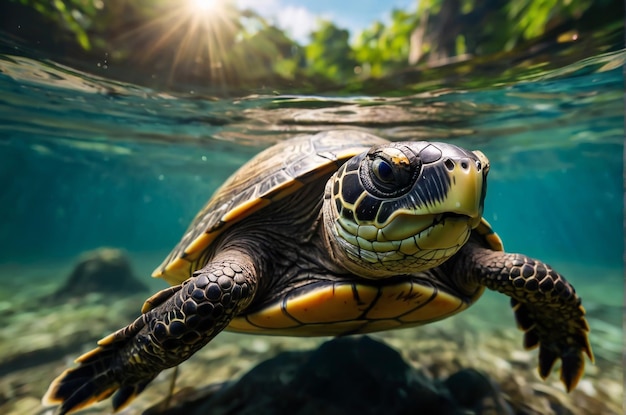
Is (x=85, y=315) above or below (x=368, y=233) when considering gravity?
below

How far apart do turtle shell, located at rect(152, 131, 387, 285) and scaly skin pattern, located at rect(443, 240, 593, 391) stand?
142 centimetres

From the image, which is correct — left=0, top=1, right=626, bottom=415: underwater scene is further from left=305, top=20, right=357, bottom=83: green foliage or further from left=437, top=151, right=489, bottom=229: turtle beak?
left=437, top=151, right=489, bottom=229: turtle beak

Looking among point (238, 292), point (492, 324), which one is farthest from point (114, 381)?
point (492, 324)

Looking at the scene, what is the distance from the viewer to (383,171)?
170 centimetres

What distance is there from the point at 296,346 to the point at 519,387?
278 centimetres

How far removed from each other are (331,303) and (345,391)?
4.10 feet

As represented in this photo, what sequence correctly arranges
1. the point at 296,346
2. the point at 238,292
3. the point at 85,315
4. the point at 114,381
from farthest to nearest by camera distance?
the point at 85,315 → the point at 296,346 → the point at 114,381 → the point at 238,292

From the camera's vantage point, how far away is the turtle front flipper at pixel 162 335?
206 cm

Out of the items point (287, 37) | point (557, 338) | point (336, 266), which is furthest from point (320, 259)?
point (287, 37)

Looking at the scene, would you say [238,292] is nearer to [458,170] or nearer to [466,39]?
[458,170]

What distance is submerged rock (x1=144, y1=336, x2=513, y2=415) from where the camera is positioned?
2.96 meters

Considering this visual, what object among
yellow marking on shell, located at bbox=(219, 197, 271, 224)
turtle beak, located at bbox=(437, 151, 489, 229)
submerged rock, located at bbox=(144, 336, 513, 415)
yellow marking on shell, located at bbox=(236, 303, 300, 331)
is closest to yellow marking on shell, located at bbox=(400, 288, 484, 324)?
submerged rock, located at bbox=(144, 336, 513, 415)

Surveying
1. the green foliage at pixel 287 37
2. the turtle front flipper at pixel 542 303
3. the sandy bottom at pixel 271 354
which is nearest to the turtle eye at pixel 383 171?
the turtle front flipper at pixel 542 303

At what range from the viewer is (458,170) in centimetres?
155
